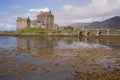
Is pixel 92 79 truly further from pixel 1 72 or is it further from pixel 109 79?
pixel 1 72

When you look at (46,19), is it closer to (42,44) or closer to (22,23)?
(22,23)

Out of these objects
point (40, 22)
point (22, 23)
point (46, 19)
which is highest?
point (46, 19)

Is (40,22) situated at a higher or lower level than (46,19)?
lower

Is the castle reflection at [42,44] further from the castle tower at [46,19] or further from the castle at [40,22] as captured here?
the castle tower at [46,19]

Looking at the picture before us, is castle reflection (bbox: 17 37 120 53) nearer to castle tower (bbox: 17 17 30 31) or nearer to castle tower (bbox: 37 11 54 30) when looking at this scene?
castle tower (bbox: 17 17 30 31)

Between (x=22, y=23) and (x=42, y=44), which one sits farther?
(x=22, y=23)

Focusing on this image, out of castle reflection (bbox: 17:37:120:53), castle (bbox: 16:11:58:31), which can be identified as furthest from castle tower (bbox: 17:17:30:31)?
castle reflection (bbox: 17:37:120:53)

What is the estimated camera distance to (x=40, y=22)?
156 meters

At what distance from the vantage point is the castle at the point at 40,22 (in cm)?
15388

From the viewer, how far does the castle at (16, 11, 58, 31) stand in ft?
505

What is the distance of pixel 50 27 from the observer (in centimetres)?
16188

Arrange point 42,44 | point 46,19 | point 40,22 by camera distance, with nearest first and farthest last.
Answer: point 42,44
point 40,22
point 46,19

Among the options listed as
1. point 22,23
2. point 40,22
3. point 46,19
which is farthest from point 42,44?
point 46,19

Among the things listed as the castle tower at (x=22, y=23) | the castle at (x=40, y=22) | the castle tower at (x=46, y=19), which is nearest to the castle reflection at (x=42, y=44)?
the castle tower at (x=22, y=23)
